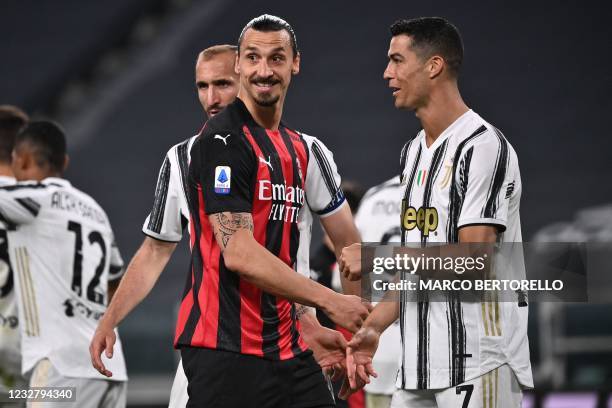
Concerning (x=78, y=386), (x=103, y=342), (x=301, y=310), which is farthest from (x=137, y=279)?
(x=78, y=386)

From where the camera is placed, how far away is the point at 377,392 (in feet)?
19.9

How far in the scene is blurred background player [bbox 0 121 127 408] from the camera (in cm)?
508

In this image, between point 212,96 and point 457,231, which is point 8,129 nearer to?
point 212,96

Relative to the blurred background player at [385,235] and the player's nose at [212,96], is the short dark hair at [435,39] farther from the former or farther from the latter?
the blurred background player at [385,235]

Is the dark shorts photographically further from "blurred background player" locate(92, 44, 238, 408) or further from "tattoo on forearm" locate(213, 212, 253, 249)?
"blurred background player" locate(92, 44, 238, 408)

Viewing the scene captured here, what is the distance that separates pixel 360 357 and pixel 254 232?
660 millimetres

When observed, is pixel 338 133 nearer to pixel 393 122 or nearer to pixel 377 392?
pixel 393 122

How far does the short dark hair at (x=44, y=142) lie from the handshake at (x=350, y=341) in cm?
225

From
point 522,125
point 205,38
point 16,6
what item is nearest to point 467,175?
point 522,125

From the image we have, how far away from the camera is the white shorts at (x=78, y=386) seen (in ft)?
16.4

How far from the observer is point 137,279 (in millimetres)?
4395

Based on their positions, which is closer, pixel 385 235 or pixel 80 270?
pixel 80 270

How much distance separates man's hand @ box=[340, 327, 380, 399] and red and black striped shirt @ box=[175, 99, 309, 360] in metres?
0.20

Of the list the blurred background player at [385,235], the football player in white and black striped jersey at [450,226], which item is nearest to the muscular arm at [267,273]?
the football player in white and black striped jersey at [450,226]
